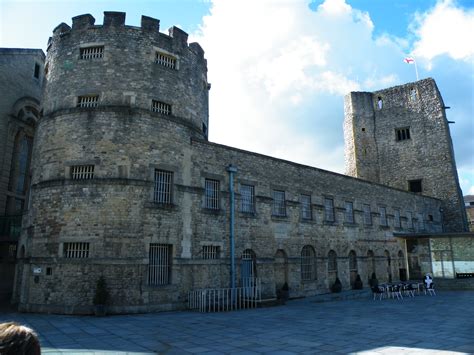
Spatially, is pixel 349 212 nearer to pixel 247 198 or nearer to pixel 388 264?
pixel 388 264

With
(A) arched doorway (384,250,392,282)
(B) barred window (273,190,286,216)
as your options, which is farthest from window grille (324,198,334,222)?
(A) arched doorway (384,250,392,282)

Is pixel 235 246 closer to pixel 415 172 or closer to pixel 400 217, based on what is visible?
pixel 400 217

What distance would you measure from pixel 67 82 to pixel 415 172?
35.6 metres

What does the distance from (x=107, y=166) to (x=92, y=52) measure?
5913 millimetres

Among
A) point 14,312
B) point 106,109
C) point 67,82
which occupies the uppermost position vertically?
point 67,82

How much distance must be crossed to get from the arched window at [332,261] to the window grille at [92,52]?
17935 millimetres

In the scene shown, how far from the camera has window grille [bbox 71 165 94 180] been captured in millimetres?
15742

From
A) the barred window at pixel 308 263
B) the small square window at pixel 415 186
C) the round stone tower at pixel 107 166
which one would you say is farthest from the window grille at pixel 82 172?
the small square window at pixel 415 186

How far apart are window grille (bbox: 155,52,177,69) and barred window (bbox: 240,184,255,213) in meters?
7.28

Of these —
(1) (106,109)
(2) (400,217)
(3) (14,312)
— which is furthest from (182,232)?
(2) (400,217)

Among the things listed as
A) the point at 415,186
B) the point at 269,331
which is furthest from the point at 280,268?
the point at 415,186

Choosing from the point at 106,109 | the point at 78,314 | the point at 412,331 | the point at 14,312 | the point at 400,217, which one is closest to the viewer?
the point at 412,331

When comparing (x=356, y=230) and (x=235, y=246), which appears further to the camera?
(x=356, y=230)

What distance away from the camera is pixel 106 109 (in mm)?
16188
